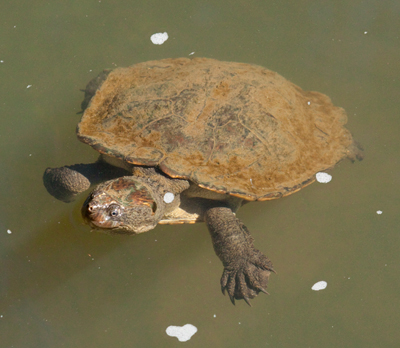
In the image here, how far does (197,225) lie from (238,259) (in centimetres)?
114

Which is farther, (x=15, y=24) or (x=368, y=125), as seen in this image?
(x=15, y=24)

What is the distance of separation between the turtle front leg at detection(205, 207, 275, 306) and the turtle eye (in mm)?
1044

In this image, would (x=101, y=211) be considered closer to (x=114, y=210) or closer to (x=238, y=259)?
(x=114, y=210)

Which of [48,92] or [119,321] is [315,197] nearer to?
[119,321]

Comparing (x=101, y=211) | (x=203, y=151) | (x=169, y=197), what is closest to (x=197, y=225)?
(x=169, y=197)

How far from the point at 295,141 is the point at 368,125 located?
2.23 m

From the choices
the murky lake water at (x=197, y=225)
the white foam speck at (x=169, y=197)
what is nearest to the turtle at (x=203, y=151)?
the white foam speck at (x=169, y=197)

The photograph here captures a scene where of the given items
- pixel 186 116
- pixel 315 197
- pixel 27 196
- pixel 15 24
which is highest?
pixel 15 24

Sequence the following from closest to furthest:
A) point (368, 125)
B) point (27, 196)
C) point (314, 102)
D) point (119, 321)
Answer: point (119, 321) → point (314, 102) → point (27, 196) → point (368, 125)

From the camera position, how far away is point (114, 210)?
243 centimetres

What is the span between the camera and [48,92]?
15.9ft

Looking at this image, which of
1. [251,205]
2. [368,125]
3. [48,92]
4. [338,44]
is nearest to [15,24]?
[48,92]

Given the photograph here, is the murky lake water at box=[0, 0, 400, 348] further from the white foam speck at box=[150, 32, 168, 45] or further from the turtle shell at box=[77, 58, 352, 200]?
the turtle shell at box=[77, 58, 352, 200]

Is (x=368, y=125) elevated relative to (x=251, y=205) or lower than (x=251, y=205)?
elevated
